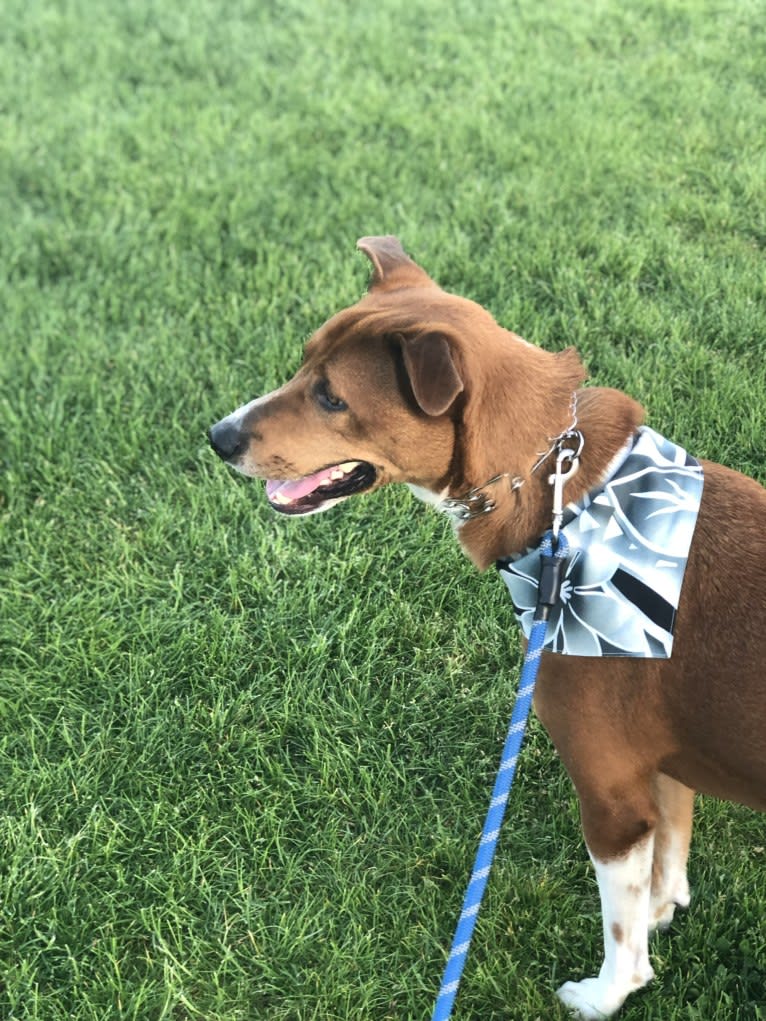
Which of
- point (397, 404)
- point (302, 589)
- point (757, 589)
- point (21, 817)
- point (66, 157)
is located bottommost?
point (21, 817)

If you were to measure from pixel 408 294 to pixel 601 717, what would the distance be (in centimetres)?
132

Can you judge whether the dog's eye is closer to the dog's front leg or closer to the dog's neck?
the dog's neck

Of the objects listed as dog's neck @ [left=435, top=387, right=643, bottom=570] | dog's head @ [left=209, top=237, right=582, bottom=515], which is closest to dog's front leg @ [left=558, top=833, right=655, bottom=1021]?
dog's neck @ [left=435, top=387, right=643, bottom=570]

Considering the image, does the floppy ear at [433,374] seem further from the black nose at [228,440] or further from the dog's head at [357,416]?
the black nose at [228,440]

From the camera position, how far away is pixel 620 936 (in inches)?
105

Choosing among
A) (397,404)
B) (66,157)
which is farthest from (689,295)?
(66,157)

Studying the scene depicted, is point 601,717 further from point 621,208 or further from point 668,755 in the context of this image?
point 621,208

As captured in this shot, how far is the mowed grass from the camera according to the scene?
3.00 meters

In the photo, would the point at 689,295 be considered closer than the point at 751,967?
No

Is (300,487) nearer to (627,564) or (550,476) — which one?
(550,476)

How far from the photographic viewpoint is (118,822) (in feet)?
10.8

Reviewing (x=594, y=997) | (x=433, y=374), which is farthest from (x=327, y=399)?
(x=594, y=997)

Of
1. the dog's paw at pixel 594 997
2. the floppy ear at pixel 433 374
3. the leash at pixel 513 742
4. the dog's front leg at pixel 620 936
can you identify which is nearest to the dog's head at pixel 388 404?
the floppy ear at pixel 433 374

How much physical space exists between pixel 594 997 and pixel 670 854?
46cm
